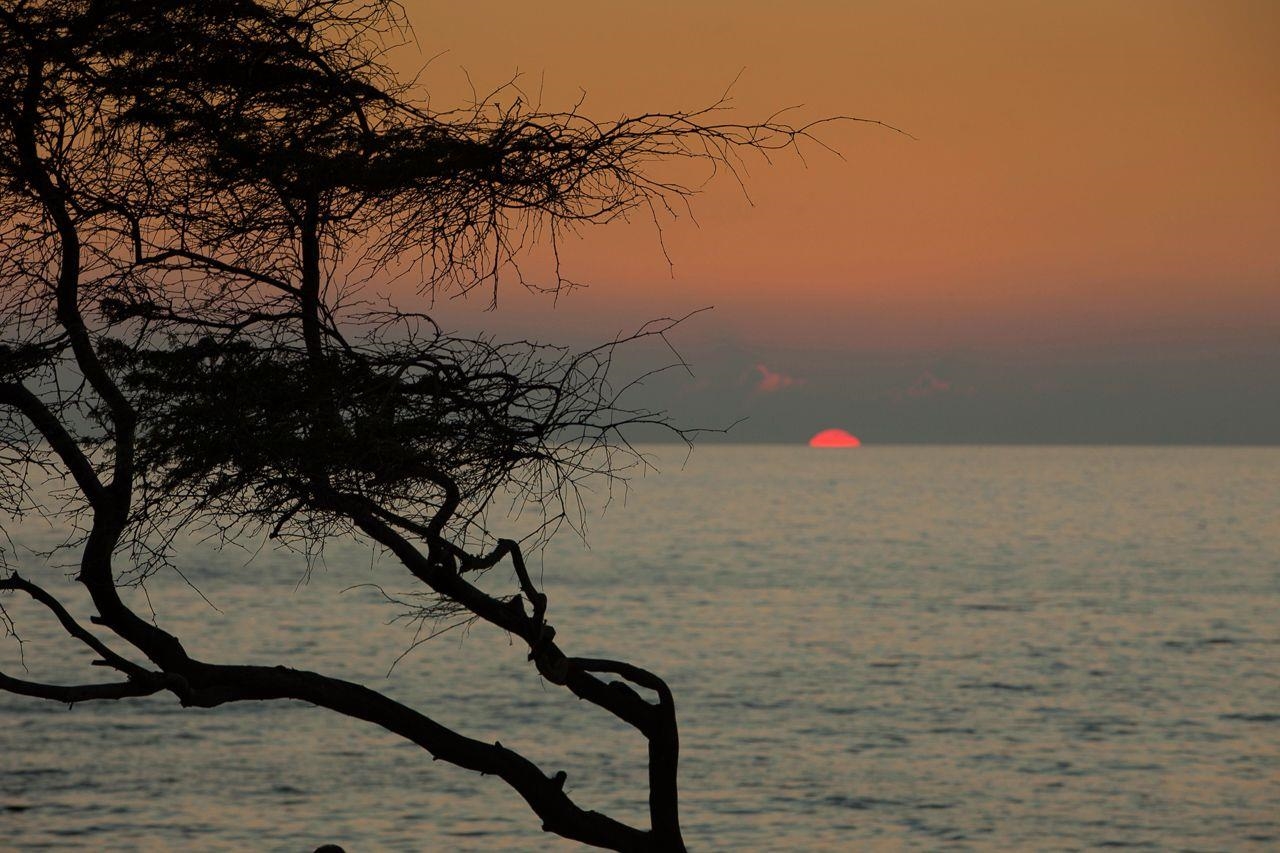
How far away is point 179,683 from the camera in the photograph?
553 centimetres

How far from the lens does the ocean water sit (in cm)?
2553

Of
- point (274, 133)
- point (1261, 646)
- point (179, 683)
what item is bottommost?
point (1261, 646)

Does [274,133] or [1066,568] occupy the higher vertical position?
[274,133]

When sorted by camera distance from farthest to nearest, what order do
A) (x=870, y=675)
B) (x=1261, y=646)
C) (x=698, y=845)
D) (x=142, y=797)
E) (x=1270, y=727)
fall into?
(x=1261, y=646)
(x=870, y=675)
(x=1270, y=727)
(x=142, y=797)
(x=698, y=845)

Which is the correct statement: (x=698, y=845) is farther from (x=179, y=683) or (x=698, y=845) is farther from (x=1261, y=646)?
(x=1261, y=646)

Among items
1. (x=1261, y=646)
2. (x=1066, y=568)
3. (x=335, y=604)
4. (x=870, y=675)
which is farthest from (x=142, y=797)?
(x=1066, y=568)

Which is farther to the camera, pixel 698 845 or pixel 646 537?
pixel 646 537

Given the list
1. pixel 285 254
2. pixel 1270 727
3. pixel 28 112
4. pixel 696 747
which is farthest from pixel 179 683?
pixel 1270 727

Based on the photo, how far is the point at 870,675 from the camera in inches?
1693

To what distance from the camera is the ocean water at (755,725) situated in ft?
83.8

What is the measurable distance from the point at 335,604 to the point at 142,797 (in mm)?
32213

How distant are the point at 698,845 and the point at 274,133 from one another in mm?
19322

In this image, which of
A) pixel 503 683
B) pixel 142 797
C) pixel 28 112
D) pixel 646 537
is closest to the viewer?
pixel 28 112

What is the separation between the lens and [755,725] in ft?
114
